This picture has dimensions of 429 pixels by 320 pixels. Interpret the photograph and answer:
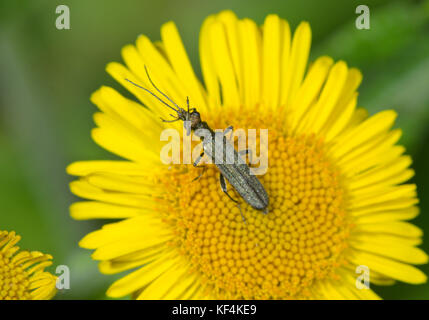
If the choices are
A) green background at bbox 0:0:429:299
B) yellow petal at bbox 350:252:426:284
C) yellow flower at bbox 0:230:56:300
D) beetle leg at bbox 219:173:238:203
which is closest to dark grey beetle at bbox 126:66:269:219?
beetle leg at bbox 219:173:238:203

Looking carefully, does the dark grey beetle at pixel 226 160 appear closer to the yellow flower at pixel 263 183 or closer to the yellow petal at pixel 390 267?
the yellow flower at pixel 263 183

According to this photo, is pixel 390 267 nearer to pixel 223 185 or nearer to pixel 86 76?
pixel 223 185

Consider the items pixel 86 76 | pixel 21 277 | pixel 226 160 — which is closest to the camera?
pixel 21 277

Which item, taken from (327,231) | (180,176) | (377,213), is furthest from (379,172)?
(180,176)

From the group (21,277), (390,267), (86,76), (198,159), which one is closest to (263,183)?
(198,159)

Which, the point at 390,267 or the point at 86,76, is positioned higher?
the point at 86,76
